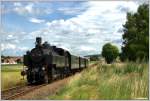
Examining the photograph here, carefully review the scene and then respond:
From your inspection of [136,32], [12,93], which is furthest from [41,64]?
[136,32]

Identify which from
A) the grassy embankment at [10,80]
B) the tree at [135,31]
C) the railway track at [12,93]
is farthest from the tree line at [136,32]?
the railway track at [12,93]

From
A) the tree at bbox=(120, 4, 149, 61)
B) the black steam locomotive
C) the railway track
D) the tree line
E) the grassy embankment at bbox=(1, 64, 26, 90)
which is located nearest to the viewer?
the railway track

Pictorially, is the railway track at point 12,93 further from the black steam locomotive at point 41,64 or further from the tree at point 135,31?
the tree at point 135,31

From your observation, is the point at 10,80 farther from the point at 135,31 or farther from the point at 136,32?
the point at 135,31

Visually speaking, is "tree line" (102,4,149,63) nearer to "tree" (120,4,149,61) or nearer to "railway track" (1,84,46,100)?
"tree" (120,4,149,61)

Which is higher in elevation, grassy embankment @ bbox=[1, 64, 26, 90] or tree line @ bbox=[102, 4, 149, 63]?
tree line @ bbox=[102, 4, 149, 63]

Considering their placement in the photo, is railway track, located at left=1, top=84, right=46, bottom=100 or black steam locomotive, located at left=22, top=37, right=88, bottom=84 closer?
railway track, located at left=1, top=84, right=46, bottom=100

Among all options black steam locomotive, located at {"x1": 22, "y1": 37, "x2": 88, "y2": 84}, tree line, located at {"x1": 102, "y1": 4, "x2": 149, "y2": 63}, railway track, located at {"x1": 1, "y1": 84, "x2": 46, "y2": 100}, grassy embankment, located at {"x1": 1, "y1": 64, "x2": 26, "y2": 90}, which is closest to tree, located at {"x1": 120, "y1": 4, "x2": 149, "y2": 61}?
tree line, located at {"x1": 102, "y1": 4, "x2": 149, "y2": 63}

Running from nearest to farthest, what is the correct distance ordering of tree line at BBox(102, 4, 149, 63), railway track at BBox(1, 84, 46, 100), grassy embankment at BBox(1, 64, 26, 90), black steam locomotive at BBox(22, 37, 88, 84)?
railway track at BBox(1, 84, 46, 100) < grassy embankment at BBox(1, 64, 26, 90) < black steam locomotive at BBox(22, 37, 88, 84) < tree line at BBox(102, 4, 149, 63)

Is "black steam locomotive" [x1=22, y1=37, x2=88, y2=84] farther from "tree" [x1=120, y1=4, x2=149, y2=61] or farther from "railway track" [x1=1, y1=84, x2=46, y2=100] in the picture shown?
"tree" [x1=120, y1=4, x2=149, y2=61]

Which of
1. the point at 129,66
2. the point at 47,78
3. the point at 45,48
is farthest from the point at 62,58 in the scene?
the point at 129,66

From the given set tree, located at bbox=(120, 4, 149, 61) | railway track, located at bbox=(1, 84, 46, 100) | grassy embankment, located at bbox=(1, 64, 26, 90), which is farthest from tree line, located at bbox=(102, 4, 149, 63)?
railway track, located at bbox=(1, 84, 46, 100)

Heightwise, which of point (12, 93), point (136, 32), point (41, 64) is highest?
point (136, 32)

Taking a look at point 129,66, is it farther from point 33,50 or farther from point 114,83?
point 33,50
